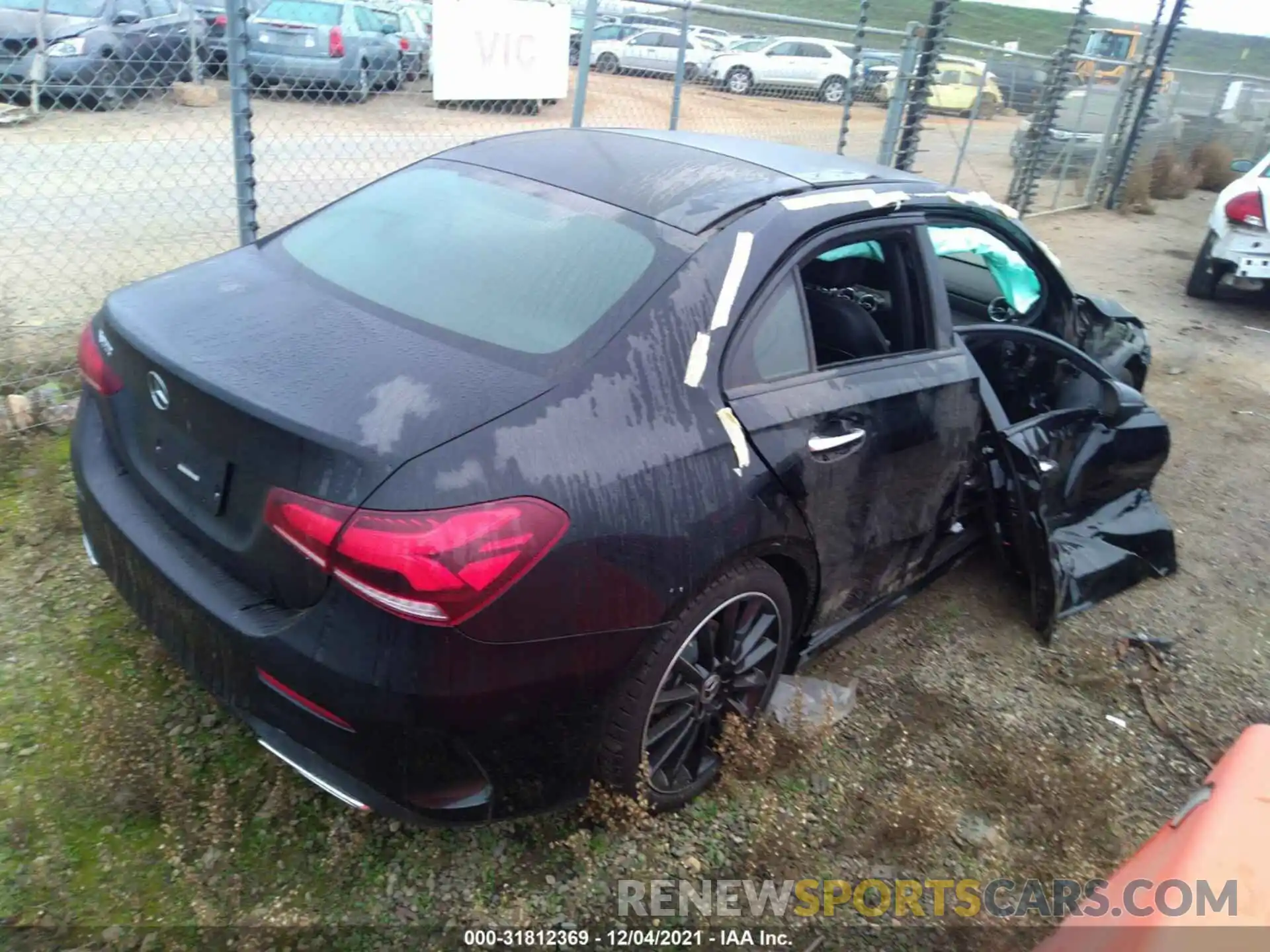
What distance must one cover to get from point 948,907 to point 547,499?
1590 millimetres

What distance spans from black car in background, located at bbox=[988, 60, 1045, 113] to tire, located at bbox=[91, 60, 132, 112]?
969 centimetres

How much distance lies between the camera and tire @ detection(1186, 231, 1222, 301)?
895cm

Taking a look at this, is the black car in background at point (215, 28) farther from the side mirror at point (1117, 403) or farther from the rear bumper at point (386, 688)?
the side mirror at point (1117, 403)

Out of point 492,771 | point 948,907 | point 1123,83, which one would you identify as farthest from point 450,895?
point 1123,83

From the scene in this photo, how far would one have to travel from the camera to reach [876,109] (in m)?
9.16

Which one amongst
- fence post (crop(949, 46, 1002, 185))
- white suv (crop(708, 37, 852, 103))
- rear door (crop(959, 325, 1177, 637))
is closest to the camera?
rear door (crop(959, 325, 1177, 637))

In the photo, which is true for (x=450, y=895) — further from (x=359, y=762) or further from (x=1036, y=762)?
(x=1036, y=762)

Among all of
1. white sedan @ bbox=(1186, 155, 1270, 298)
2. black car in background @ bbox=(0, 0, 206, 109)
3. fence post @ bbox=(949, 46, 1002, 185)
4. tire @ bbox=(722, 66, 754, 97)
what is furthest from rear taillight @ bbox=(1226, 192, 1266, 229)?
black car in background @ bbox=(0, 0, 206, 109)

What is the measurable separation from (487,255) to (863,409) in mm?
1175

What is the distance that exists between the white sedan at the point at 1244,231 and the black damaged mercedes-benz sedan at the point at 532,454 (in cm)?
651

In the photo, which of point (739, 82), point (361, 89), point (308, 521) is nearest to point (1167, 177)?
point (739, 82)

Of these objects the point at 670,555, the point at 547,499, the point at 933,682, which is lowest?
the point at 933,682

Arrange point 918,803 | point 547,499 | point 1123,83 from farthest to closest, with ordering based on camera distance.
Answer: point 1123,83 → point 918,803 → point 547,499

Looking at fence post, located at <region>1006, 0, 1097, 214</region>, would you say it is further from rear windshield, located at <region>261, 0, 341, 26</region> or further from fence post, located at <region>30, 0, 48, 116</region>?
fence post, located at <region>30, 0, 48, 116</region>
